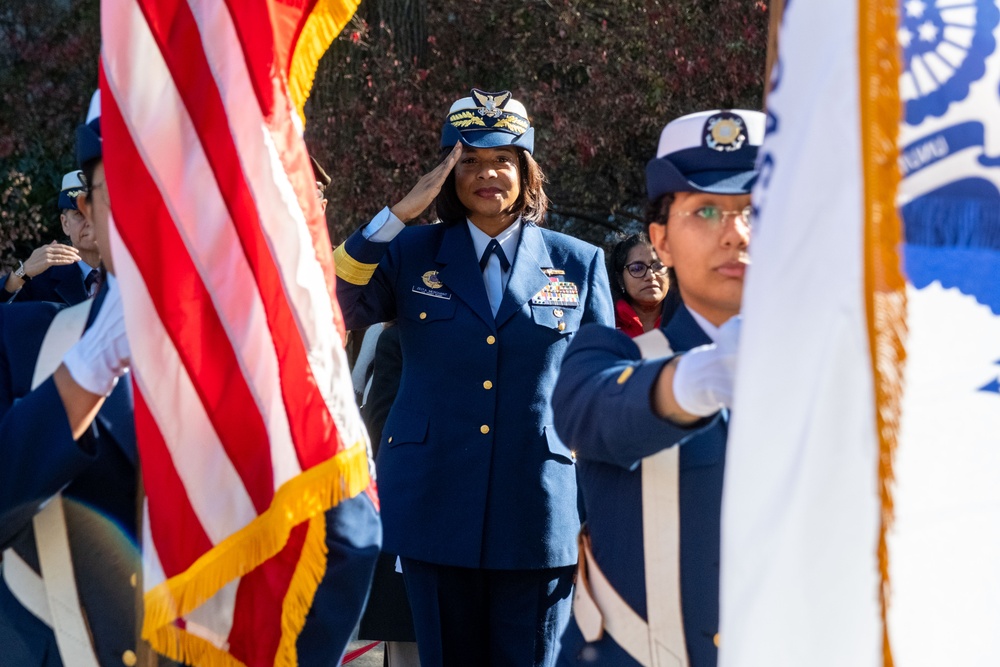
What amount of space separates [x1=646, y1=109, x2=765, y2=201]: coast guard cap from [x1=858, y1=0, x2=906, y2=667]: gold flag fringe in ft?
2.19

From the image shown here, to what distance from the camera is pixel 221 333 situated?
264cm

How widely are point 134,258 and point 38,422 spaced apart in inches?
14.5

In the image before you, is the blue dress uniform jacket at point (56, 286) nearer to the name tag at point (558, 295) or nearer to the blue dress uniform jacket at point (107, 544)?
the name tag at point (558, 295)

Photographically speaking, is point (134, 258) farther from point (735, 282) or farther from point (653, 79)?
point (653, 79)

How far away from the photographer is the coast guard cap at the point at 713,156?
2.55m

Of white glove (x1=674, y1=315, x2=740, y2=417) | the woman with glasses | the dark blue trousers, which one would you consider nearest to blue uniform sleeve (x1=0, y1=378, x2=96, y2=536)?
white glove (x1=674, y1=315, x2=740, y2=417)

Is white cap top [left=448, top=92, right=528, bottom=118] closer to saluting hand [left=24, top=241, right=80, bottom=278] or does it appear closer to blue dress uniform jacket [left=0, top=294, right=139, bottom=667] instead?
blue dress uniform jacket [left=0, top=294, right=139, bottom=667]

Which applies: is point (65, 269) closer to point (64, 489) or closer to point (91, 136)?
point (91, 136)

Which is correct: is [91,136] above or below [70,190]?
below

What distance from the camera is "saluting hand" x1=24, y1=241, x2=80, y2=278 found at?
6.65 meters

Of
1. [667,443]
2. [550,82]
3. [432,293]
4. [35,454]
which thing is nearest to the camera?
[667,443]

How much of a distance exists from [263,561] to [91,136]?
961 millimetres

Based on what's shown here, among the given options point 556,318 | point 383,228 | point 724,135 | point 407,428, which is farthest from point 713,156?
point 407,428

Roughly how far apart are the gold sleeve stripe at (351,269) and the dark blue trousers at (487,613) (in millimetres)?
909
